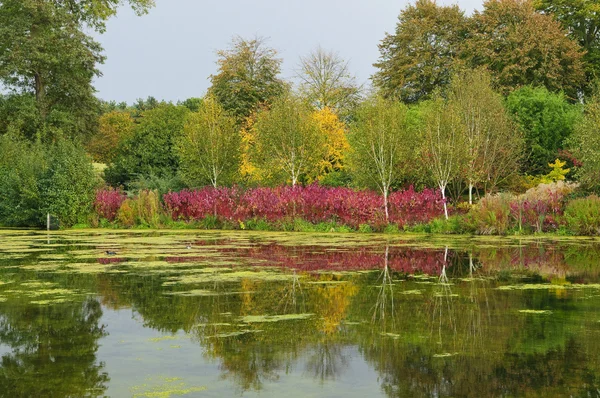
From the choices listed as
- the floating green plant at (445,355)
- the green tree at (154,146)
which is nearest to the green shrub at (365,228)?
the floating green plant at (445,355)

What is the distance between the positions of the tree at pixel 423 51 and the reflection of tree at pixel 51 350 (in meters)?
35.7

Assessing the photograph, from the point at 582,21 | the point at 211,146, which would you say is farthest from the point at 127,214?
the point at 582,21

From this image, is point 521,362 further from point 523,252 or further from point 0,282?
point 523,252

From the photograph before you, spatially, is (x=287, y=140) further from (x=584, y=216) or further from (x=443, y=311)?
(x=443, y=311)

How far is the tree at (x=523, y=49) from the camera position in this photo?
36.8m

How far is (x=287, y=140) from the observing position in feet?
88.1

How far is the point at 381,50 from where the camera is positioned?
45250 millimetres

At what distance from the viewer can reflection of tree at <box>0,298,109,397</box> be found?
497 centimetres

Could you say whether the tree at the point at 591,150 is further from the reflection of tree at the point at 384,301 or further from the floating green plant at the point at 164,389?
the floating green plant at the point at 164,389

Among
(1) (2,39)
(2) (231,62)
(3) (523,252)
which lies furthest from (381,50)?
(3) (523,252)

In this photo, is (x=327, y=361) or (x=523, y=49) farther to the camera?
(x=523, y=49)

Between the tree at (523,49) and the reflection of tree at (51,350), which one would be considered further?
the tree at (523,49)

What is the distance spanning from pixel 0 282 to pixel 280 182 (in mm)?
19709

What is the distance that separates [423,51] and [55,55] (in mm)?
22721
